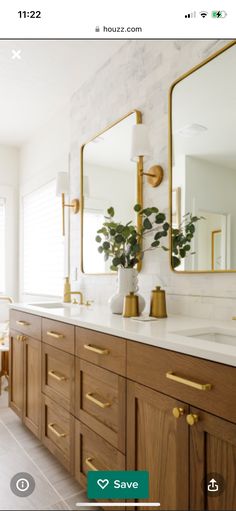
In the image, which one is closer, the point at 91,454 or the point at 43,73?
the point at 91,454

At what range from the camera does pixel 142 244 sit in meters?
1.94

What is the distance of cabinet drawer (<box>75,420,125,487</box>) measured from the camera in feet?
4.11

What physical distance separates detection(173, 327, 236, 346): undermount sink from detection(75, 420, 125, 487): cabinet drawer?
0.47m

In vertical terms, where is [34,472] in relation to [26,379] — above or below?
below

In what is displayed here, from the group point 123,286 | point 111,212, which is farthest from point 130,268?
point 111,212

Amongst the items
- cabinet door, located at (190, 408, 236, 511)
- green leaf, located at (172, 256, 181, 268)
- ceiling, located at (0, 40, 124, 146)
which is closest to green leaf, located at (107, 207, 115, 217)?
green leaf, located at (172, 256, 181, 268)

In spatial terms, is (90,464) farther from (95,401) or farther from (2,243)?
(2,243)

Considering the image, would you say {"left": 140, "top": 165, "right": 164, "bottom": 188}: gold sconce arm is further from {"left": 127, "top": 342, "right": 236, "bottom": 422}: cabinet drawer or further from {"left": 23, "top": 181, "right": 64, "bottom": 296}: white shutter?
{"left": 23, "top": 181, "right": 64, "bottom": 296}: white shutter

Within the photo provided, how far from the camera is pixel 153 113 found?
1871mm

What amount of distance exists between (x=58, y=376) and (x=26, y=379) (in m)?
0.51

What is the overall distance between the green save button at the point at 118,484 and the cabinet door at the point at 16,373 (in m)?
1.41

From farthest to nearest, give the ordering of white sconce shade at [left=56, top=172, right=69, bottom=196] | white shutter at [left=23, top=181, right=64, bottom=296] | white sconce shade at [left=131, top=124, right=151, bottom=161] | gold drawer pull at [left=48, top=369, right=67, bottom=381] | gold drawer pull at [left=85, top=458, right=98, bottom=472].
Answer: white shutter at [left=23, top=181, right=64, bottom=296], white sconce shade at [left=56, top=172, right=69, bottom=196], white sconce shade at [left=131, top=124, right=151, bottom=161], gold drawer pull at [left=48, top=369, right=67, bottom=381], gold drawer pull at [left=85, top=458, right=98, bottom=472]

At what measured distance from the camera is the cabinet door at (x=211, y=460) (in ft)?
2.70
